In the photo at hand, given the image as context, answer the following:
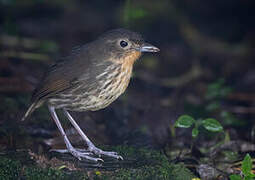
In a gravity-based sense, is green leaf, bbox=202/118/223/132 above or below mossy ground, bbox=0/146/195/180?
above

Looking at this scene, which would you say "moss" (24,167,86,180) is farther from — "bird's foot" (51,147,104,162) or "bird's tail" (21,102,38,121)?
"bird's tail" (21,102,38,121)

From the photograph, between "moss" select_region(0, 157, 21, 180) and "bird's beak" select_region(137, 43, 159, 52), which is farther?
"bird's beak" select_region(137, 43, 159, 52)

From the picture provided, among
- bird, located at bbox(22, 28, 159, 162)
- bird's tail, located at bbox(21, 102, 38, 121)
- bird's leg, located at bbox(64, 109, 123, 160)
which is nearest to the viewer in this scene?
bird's leg, located at bbox(64, 109, 123, 160)

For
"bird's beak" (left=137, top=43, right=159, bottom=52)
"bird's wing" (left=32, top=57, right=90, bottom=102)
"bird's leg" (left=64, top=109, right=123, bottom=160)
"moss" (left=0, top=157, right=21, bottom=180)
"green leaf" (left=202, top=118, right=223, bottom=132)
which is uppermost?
"bird's beak" (left=137, top=43, right=159, bottom=52)

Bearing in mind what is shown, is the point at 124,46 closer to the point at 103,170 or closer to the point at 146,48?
the point at 146,48

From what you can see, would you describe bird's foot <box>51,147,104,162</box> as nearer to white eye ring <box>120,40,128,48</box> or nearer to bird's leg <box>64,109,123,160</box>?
bird's leg <box>64,109,123,160</box>

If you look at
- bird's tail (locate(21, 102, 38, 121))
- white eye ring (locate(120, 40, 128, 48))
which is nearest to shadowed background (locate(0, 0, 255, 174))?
bird's tail (locate(21, 102, 38, 121))

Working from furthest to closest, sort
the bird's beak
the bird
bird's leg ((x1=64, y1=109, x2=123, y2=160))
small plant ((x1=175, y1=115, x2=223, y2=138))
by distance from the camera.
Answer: the bird's beak → the bird → bird's leg ((x1=64, y1=109, x2=123, y2=160)) → small plant ((x1=175, y1=115, x2=223, y2=138))
